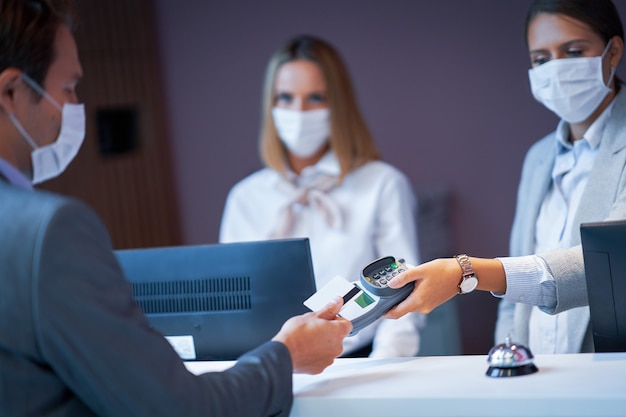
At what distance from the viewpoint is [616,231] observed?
1.56 meters

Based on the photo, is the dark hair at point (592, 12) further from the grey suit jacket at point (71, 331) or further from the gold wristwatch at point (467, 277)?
the grey suit jacket at point (71, 331)

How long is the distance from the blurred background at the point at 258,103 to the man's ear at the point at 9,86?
3445 millimetres

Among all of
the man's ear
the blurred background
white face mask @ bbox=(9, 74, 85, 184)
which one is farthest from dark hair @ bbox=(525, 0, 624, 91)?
the blurred background

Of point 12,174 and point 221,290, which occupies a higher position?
point 12,174

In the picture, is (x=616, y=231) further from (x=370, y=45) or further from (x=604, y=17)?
(x=370, y=45)

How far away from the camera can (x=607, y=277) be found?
5.24 feet

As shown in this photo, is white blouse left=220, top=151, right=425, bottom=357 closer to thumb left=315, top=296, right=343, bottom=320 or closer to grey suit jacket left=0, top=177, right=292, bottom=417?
thumb left=315, top=296, right=343, bottom=320

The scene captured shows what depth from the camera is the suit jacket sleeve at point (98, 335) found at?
123 cm

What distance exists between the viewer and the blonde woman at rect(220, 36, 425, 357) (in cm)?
287

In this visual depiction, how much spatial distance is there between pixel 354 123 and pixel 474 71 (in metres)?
2.00

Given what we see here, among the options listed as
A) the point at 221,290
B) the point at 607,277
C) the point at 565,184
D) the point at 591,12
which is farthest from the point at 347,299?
the point at 591,12

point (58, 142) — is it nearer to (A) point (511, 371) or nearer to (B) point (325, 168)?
(A) point (511, 371)

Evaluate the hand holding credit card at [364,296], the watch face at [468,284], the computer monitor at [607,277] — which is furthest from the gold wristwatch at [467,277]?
the computer monitor at [607,277]

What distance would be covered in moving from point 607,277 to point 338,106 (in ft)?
5.24
